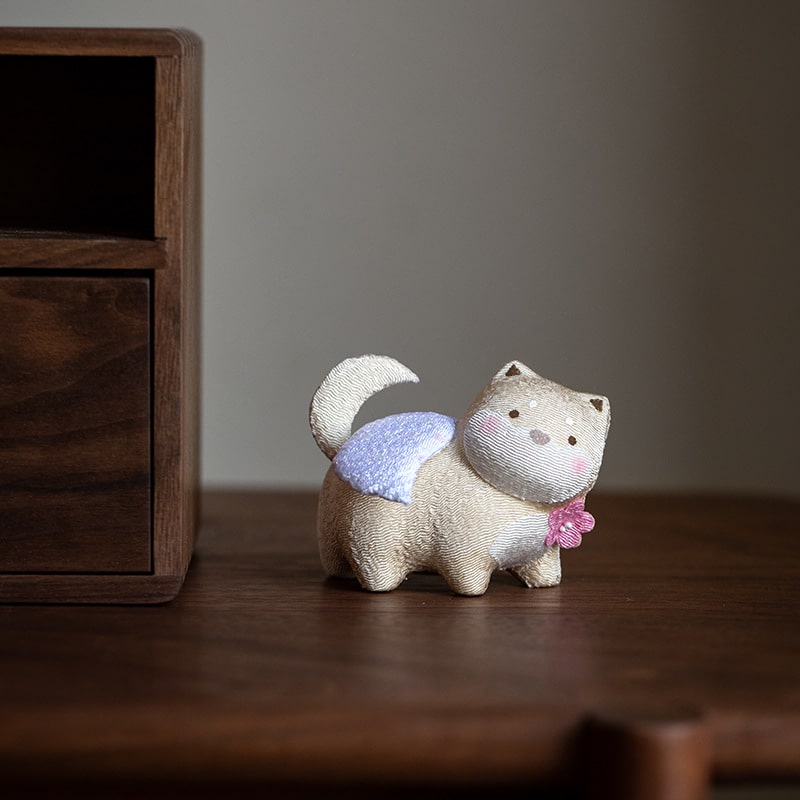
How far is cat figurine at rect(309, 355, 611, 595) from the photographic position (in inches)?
26.3

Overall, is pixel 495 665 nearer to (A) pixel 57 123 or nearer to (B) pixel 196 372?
(B) pixel 196 372

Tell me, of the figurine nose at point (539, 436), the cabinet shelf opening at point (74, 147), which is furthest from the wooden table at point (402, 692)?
the cabinet shelf opening at point (74, 147)

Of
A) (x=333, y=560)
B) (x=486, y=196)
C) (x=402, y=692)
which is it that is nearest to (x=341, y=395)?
(x=333, y=560)

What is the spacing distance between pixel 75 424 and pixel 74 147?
307 mm

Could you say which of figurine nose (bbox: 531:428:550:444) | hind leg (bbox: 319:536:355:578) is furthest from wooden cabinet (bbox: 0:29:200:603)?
figurine nose (bbox: 531:428:550:444)

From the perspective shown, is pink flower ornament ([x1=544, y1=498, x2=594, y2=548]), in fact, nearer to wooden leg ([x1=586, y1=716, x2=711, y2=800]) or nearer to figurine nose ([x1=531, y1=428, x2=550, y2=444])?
figurine nose ([x1=531, y1=428, x2=550, y2=444])

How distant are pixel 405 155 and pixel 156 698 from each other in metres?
1.07

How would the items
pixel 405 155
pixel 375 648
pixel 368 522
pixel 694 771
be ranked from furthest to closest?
pixel 405 155 → pixel 368 522 → pixel 375 648 → pixel 694 771

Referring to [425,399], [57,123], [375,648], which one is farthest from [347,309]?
[375,648]

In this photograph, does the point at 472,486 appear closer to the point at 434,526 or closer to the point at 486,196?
the point at 434,526

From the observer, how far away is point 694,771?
437 millimetres

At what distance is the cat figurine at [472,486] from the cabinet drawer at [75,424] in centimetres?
13

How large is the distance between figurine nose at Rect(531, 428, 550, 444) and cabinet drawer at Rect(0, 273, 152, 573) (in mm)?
234

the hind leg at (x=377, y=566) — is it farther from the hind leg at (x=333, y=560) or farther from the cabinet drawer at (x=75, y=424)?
the cabinet drawer at (x=75, y=424)
